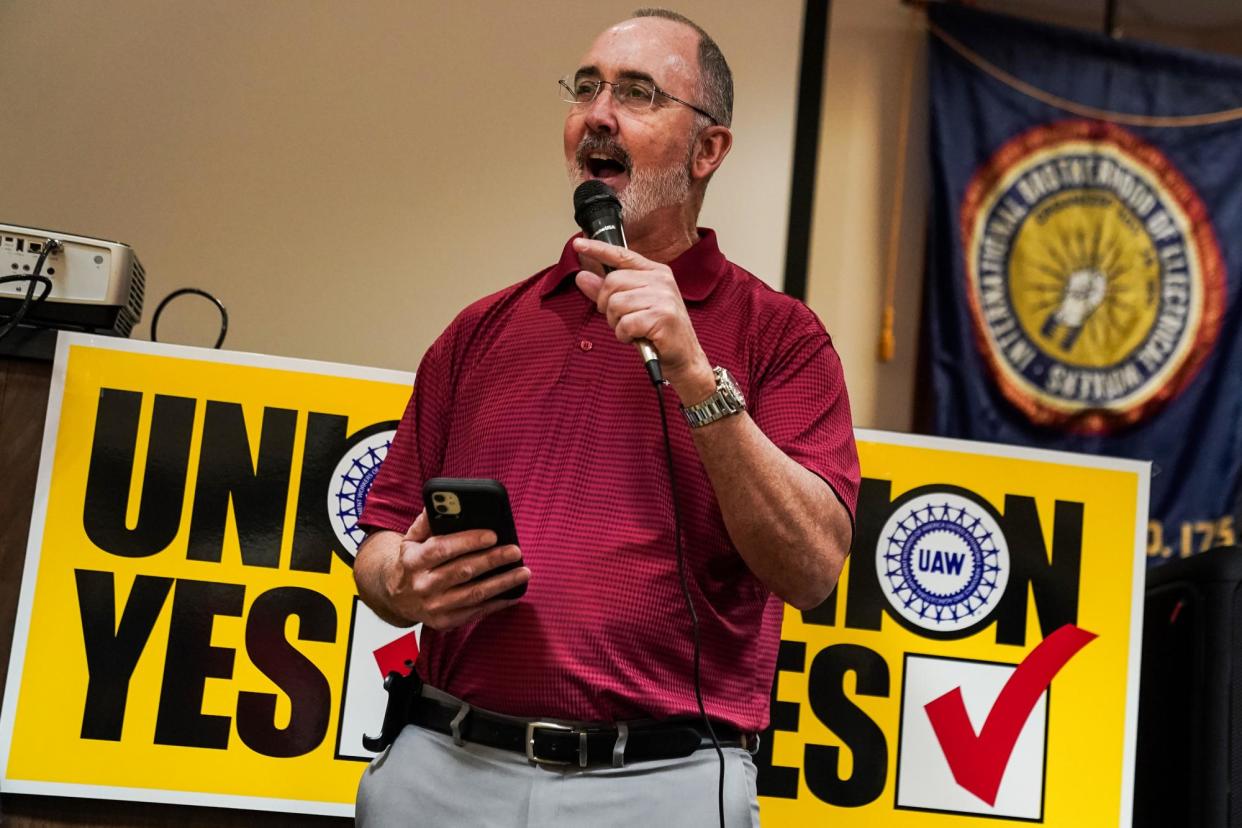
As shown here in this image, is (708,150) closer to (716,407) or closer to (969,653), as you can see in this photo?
(716,407)

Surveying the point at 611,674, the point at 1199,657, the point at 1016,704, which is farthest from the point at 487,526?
the point at 1199,657

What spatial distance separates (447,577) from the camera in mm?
1405

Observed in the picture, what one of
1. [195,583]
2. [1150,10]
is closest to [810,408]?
[195,583]

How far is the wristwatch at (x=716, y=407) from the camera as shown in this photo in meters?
1.35

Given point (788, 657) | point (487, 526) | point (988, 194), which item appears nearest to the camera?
point (487, 526)

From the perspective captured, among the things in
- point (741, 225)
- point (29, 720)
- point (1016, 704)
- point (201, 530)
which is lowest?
point (29, 720)

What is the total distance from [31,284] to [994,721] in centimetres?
167

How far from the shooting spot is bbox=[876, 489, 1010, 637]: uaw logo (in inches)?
90.8

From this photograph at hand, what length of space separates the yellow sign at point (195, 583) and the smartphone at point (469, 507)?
0.84m

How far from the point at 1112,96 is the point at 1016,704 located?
A: 6.77ft

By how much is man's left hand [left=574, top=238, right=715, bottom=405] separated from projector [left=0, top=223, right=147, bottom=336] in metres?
1.12

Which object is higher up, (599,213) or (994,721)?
(599,213)

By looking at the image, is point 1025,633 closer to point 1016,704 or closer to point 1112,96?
point 1016,704

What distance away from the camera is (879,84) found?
12.1ft
